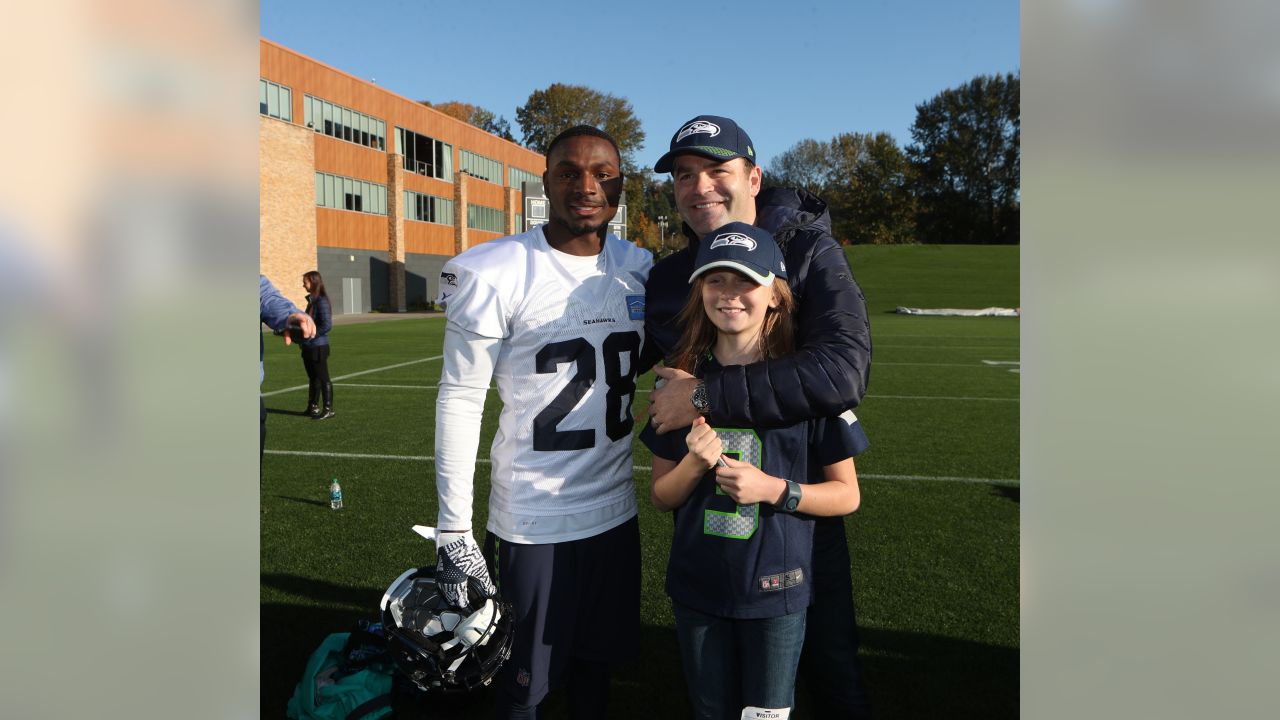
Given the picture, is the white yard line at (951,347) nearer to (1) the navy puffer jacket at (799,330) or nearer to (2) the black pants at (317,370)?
(2) the black pants at (317,370)

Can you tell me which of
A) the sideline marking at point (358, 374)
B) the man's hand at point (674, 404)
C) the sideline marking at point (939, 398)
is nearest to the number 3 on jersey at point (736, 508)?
the man's hand at point (674, 404)

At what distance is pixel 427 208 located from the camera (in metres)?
46.0

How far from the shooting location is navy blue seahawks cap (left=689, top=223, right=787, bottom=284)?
195 cm

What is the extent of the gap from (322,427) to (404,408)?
137 centimetres

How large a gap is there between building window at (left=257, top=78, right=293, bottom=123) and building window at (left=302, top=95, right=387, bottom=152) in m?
0.78

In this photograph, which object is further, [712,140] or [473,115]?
[473,115]

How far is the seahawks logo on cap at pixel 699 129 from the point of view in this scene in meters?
2.25

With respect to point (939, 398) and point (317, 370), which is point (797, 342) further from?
point (939, 398)

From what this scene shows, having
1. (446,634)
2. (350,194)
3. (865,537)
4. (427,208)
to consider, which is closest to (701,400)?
(446,634)

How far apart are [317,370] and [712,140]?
8.70 m
